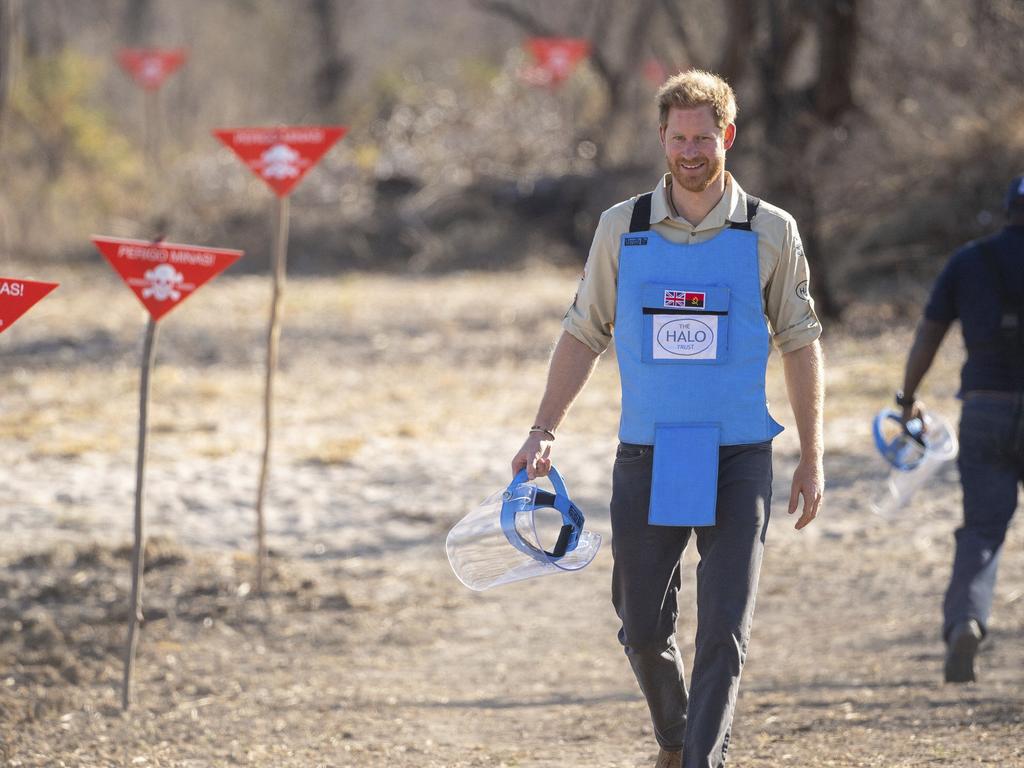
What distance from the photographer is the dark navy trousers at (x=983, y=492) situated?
5.20 meters

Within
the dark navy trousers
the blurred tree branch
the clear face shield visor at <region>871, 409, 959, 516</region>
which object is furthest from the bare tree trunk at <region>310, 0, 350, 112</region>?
the dark navy trousers

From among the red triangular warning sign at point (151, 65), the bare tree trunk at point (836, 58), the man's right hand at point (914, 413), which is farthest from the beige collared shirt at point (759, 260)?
the red triangular warning sign at point (151, 65)

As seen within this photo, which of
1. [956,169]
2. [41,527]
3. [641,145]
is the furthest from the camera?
[641,145]

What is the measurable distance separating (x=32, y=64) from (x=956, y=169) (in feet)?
52.6

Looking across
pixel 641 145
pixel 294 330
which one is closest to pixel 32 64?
pixel 641 145

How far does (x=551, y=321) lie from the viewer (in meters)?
15.8

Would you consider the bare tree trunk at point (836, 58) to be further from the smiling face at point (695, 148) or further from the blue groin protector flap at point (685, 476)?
the blue groin protector flap at point (685, 476)

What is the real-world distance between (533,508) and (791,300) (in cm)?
82


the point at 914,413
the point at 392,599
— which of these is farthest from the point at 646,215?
the point at 392,599

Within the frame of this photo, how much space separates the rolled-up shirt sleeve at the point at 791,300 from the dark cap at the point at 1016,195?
1806 millimetres

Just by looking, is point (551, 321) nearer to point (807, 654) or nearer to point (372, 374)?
point (372, 374)

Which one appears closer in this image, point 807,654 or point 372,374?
point 807,654

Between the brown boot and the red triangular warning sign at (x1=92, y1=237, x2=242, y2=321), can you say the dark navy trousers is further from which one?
the red triangular warning sign at (x1=92, y1=237, x2=242, y2=321)

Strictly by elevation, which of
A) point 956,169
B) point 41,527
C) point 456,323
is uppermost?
point 956,169
